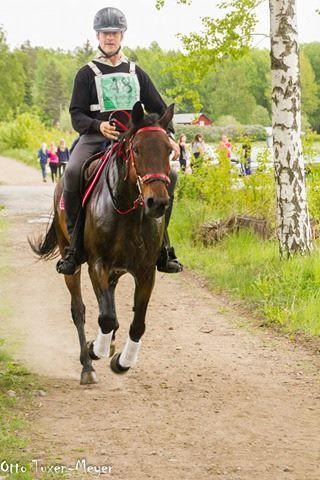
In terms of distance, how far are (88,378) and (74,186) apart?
173cm

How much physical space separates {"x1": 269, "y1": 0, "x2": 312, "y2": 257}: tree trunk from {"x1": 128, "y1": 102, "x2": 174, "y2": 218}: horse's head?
17.7 ft

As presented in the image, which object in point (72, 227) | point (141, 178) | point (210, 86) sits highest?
point (141, 178)

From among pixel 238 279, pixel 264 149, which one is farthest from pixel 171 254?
pixel 264 149

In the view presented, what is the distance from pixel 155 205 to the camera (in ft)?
20.2

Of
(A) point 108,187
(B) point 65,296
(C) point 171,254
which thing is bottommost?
(B) point 65,296

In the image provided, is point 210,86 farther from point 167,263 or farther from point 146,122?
point 146,122

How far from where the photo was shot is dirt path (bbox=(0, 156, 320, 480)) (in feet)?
19.5

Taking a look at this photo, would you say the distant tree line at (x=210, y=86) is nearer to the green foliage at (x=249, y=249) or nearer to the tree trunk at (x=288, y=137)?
the green foliage at (x=249, y=249)

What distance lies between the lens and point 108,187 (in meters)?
7.29

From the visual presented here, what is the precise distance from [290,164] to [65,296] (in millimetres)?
3530

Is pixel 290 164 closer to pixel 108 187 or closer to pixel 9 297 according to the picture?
pixel 9 297

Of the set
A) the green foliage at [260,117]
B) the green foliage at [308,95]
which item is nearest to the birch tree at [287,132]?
the green foliage at [308,95]

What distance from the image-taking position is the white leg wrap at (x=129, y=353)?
7637mm

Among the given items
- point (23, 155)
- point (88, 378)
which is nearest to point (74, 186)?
point (88, 378)
